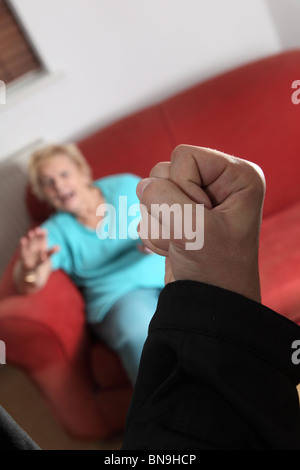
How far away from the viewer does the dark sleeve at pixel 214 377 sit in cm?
20

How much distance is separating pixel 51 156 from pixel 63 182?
65mm

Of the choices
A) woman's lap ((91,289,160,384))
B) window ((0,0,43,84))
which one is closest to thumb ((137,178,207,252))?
woman's lap ((91,289,160,384))

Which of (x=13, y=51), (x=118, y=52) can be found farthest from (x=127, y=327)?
(x=13, y=51)

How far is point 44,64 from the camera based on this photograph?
121 centimetres

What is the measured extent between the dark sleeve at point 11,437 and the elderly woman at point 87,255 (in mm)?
302

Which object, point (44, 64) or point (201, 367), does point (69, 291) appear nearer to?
point (44, 64)

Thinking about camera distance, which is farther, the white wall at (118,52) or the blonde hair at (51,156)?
the blonde hair at (51,156)

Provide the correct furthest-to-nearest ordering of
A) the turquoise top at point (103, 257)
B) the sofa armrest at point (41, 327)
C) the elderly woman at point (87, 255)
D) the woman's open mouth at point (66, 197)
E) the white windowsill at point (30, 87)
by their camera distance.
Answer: the white windowsill at point (30, 87) < the woman's open mouth at point (66, 197) < the sofa armrest at point (41, 327) < the elderly woman at point (87, 255) < the turquoise top at point (103, 257)

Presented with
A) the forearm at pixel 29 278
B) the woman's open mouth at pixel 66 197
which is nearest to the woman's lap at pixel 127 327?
the forearm at pixel 29 278

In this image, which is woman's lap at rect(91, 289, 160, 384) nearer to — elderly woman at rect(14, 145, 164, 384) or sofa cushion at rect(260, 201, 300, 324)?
elderly woman at rect(14, 145, 164, 384)

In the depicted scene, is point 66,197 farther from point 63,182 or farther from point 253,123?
point 253,123

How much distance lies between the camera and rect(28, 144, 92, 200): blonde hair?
35.6 inches

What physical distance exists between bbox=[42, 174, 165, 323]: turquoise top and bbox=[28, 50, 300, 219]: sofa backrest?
6 cm

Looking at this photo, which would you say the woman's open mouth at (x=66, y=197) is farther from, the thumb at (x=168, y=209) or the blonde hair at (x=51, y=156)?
the thumb at (x=168, y=209)
